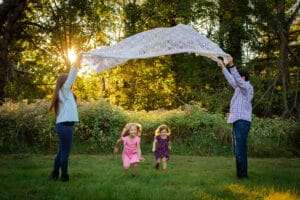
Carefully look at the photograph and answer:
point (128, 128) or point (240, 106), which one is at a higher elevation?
point (240, 106)

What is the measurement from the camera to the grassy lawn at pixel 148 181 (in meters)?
9.55

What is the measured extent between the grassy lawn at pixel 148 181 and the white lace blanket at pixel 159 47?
96.8 inches

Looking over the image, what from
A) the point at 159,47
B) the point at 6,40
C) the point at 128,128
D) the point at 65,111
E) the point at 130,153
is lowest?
the point at 130,153

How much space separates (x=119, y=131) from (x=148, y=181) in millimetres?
8497

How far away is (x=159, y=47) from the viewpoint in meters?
12.0

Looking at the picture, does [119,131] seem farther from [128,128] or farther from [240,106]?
[240,106]

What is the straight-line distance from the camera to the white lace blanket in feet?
38.6

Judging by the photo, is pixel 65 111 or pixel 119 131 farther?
pixel 119 131

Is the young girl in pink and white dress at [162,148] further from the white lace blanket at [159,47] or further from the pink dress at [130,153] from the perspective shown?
the white lace blanket at [159,47]

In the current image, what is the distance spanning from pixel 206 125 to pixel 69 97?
10.1 metres

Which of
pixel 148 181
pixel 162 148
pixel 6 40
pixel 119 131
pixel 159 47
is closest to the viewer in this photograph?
pixel 148 181

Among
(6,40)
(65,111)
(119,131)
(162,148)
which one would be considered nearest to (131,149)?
(162,148)

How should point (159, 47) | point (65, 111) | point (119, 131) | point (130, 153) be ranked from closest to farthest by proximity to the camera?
point (65, 111), point (159, 47), point (130, 153), point (119, 131)

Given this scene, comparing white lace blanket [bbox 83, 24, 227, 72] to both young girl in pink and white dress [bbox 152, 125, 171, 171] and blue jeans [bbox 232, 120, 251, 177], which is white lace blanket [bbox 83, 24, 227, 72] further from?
young girl in pink and white dress [bbox 152, 125, 171, 171]
